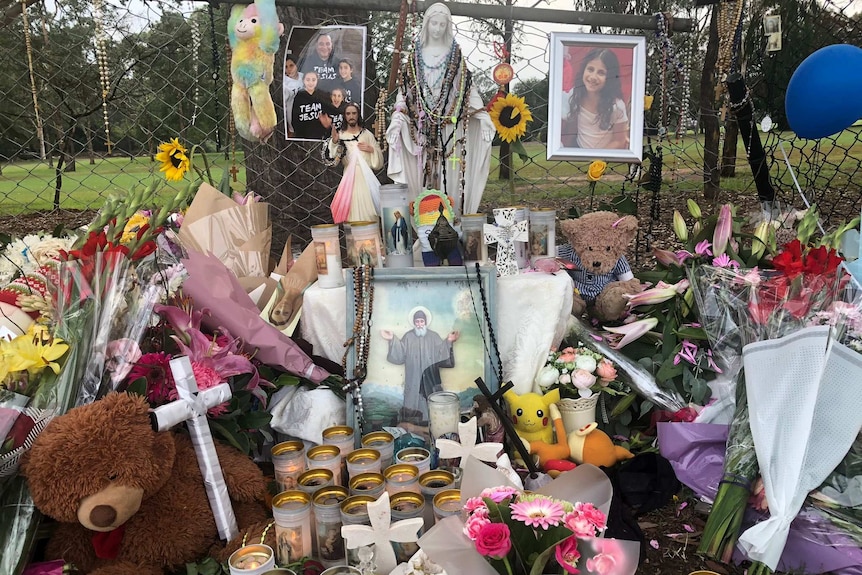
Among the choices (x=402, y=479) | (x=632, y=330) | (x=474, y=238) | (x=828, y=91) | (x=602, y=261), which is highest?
(x=828, y=91)

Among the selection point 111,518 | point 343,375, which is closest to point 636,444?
point 343,375

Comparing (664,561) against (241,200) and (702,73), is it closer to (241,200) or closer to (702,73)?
(241,200)

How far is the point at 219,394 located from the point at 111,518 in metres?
0.40

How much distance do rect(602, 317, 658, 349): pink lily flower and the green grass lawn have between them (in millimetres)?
1019

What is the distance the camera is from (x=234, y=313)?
6.86 ft

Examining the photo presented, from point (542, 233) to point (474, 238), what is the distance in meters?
0.33

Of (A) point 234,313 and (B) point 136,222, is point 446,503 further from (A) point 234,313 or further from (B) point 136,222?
(B) point 136,222

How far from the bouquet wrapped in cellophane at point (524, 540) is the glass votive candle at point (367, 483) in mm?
423

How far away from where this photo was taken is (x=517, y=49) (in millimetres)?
3162

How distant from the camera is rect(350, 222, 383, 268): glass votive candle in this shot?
233 centimetres

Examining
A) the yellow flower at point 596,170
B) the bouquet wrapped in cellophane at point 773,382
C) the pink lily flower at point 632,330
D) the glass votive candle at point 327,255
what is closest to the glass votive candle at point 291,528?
the glass votive candle at point 327,255

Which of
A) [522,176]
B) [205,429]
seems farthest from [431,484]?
[522,176]

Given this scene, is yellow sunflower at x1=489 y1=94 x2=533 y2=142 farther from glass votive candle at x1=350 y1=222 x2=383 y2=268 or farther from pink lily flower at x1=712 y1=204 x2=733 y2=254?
pink lily flower at x1=712 y1=204 x2=733 y2=254

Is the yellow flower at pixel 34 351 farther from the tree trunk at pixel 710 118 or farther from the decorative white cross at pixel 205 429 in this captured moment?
the tree trunk at pixel 710 118
